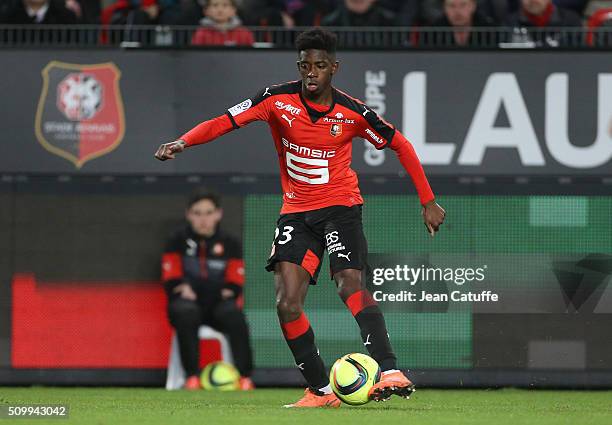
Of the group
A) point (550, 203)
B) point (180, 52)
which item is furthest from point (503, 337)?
point (180, 52)

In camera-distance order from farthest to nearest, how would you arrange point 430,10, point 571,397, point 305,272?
1. point 430,10
2. point 571,397
3. point 305,272

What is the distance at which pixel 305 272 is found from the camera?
8.55m

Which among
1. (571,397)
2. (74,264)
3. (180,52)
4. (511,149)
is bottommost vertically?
(571,397)

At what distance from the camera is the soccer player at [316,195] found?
848 cm

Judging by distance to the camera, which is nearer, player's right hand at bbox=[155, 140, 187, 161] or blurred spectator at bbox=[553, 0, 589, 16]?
player's right hand at bbox=[155, 140, 187, 161]

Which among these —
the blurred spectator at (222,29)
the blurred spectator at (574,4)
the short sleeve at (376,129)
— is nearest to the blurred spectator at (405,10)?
the blurred spectator at (574,4)

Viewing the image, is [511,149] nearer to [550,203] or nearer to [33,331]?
[550,203]

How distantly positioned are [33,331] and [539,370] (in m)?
4.03

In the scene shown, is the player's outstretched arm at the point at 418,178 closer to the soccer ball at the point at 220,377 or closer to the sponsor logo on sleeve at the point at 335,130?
the sponsor logo on sleeve at the point at 335,130

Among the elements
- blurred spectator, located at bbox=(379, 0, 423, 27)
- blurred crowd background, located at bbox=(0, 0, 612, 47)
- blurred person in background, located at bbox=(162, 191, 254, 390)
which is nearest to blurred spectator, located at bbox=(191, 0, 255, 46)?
blurred crowd background, located at bbox=(0, 0, 612, 47)

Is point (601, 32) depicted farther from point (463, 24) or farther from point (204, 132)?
point (204, 132)

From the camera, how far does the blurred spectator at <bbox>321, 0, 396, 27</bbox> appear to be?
12.0 meters

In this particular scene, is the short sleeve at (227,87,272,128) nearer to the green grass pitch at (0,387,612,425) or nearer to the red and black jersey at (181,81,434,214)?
the red and black jersey at (181,81,434,214)

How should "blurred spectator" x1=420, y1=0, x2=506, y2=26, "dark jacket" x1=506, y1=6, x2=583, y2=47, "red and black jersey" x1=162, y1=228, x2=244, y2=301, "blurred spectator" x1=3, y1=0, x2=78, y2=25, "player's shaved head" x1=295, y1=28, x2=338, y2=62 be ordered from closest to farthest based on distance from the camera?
"player's shaved head" x1=295, y1=28, x2=338, y2=62, "red and black jersey" x1=162, y1=228, x2=244, y2=301, "dark jacket" x1=506, y1=6, x2=583, y2=47, "blurred spectator" x1=3, y1=0, x2=78, y2=25, "blurred spectator" x1=420, y1=0, x2=506, y2=26
